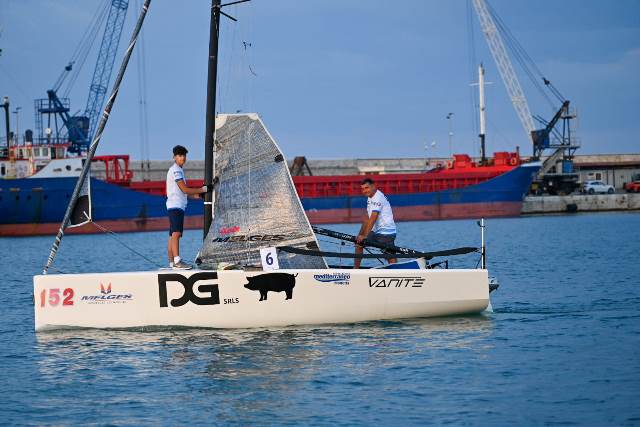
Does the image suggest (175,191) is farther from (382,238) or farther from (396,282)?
(396,282)

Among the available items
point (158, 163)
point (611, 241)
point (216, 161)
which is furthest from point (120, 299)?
point (158, 163)

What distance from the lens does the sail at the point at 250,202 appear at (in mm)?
14188

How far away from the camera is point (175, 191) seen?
14.5 meters

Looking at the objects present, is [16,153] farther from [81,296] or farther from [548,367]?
[548,367]

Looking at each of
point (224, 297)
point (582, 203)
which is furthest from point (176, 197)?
point (582, 203)

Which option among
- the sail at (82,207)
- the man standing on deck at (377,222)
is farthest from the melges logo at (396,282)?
the sail at (82,207)

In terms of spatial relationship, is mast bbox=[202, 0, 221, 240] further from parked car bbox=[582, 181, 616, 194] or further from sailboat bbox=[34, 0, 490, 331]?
parked car bbox=[582, 181, 616, 194]

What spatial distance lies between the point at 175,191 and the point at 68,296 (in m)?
2.17

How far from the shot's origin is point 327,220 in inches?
2341

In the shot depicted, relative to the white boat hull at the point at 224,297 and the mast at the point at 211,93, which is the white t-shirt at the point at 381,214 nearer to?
the white boat hull at the point at 224,297

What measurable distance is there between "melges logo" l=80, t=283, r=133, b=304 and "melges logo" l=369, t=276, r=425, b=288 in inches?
134

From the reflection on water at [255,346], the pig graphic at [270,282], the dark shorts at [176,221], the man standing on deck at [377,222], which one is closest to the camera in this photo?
the reflection on water at [255,346]

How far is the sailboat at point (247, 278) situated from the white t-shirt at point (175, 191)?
413 millimetres

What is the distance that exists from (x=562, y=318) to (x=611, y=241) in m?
22.9
